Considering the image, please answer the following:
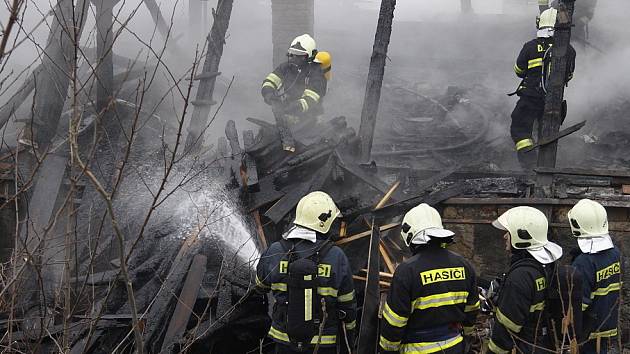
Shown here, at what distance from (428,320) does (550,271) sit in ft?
2.95

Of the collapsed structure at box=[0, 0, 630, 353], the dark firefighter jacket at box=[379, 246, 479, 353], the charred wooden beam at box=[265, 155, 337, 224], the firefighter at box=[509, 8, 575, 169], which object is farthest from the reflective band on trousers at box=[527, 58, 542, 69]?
the dark firefighter jacket at box=[379, 246, 479, 353]

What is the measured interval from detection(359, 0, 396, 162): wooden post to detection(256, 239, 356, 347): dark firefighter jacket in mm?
4231

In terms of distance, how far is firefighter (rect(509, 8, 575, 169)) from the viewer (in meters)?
8.73

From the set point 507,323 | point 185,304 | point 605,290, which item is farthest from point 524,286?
point 185,304

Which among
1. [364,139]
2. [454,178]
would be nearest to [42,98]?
[364,139]

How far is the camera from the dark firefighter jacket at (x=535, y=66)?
28.6ft

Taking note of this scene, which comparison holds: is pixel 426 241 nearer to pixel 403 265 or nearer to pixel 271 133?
pixel 403 265

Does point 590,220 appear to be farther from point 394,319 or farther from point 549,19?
point 549,19

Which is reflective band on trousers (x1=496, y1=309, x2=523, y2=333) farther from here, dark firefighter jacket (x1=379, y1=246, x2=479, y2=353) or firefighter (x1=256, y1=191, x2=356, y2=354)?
firefighter (x1=256, y1=191, x2=356, y2=354)

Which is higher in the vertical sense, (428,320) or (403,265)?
(403,265)

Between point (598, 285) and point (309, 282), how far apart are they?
2108 millimetres

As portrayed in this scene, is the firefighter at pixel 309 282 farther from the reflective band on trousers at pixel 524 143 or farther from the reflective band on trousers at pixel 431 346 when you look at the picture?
the reflective band on trousers at pixel 524 143

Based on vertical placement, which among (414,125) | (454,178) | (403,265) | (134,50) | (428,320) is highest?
(134,50)

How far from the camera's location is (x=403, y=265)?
4309mm
